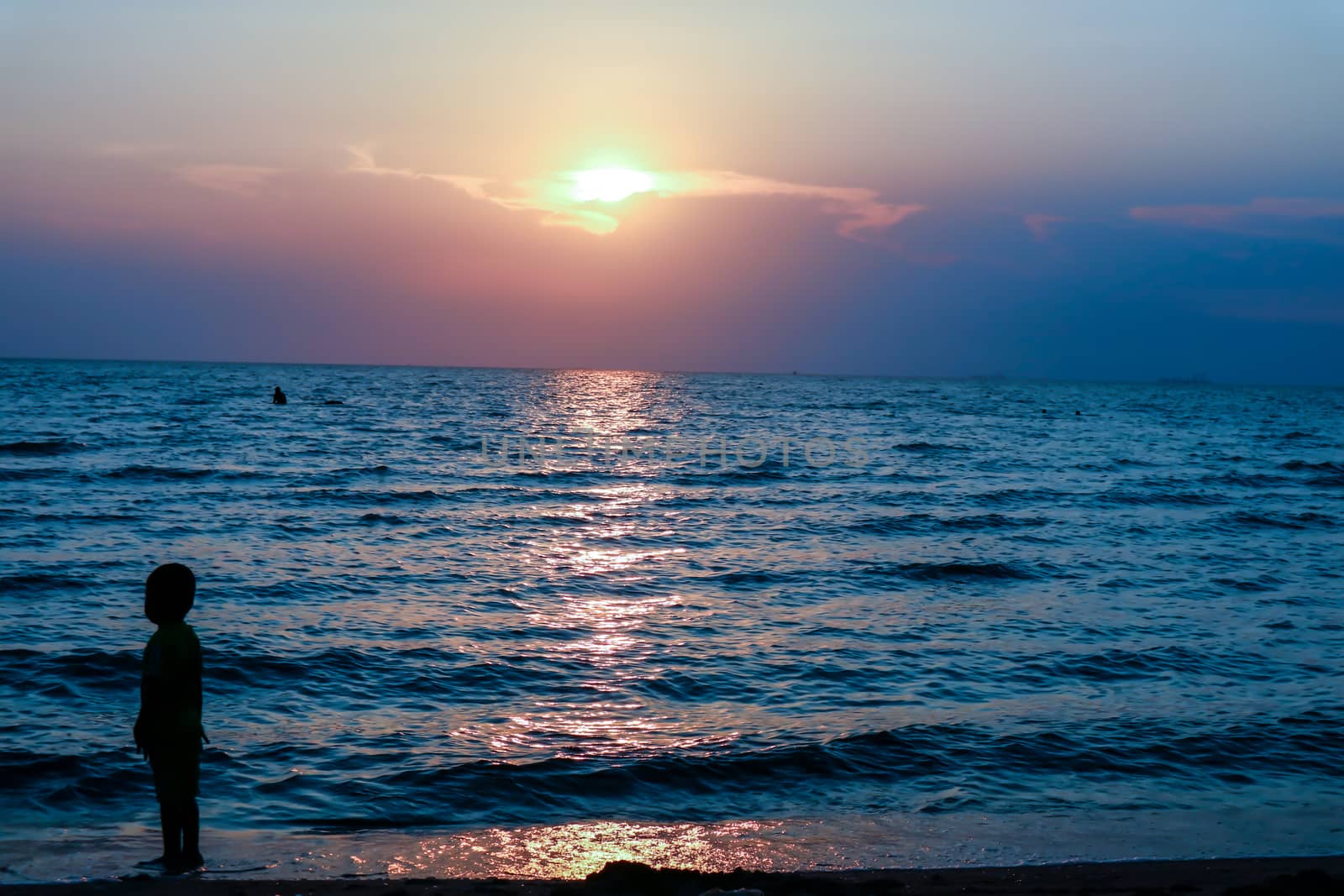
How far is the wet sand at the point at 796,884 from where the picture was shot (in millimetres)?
6105

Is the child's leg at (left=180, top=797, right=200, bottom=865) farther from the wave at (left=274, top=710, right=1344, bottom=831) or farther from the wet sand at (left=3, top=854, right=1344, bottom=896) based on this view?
the wave at (left=274, top=710, right=1344, bottom=831)

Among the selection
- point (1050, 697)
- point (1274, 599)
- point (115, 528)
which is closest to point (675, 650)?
point (1050, 697)

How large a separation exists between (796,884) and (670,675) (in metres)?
5.93

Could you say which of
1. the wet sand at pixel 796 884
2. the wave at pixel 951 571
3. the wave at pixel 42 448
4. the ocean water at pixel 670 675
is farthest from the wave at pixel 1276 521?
the wave at pixel 42 448

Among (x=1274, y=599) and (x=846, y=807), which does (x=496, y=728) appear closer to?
(x=846, y=807)

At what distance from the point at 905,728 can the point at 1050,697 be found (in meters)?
2.26

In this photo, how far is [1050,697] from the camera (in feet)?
37.5

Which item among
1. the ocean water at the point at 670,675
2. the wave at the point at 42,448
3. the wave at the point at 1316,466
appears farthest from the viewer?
the wave at the point at 1316,466

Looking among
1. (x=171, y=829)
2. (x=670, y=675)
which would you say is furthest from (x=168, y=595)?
(x=670, y=675)

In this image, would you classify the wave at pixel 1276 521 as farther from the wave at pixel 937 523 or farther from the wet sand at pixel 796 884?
the wet sand at pixel 796 884

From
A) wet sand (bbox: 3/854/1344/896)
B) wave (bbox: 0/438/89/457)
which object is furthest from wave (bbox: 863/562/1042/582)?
wave (bbox: 0/438/89/457)

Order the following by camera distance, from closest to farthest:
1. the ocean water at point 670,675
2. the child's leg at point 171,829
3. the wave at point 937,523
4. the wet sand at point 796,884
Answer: the wet sand at point 796,884
the child's leg at point 171,829
the ocean water at point 670,675
the wave at point 937,523

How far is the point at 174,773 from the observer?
6484 millimetres

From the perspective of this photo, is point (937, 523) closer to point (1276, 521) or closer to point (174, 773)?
point (1276, 521)
